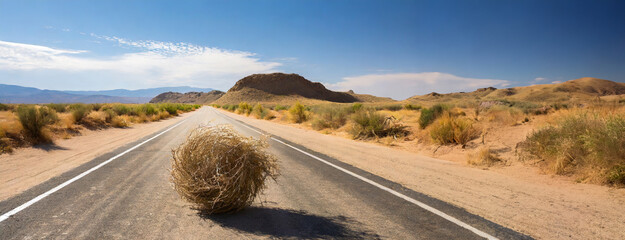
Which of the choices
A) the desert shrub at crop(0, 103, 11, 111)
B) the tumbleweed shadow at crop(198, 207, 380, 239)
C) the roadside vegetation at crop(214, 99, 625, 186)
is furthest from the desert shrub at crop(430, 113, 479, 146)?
the desert shrub at crop(0, 103, 11, 111)

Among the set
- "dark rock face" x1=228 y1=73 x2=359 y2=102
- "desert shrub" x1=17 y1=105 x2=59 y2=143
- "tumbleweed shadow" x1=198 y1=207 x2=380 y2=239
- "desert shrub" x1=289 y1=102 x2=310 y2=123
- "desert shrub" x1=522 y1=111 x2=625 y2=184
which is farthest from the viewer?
"dark rock face" x1=228 y1=73 x2=359 y2=102

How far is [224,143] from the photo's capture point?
4.30m

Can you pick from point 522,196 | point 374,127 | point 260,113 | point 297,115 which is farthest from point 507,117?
point 260,113

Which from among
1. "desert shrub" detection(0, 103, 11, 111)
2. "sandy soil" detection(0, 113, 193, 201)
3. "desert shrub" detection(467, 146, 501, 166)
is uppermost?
"desert shrub" detection(467, 146, 501, 166)

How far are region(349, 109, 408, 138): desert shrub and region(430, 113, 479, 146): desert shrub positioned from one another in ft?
9.70

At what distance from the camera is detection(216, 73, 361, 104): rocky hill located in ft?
415

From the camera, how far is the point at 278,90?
131750 mm

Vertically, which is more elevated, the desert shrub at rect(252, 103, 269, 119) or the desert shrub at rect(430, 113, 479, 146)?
the desert shrub at rect(430, 113, 479, 146)

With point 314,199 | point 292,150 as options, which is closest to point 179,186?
point 314,199

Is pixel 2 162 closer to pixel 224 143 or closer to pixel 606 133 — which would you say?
pixel 224 143

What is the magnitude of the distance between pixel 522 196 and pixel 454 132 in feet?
20.3

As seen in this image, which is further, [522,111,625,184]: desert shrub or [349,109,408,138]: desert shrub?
[349,109,408,138]: desert shrub

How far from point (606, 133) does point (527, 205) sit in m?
2.93

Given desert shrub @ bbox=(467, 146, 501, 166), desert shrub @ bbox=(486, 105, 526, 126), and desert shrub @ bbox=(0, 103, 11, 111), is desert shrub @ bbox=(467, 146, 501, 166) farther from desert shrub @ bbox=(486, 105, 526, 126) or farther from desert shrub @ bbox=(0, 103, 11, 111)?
desert shrub @ bbox=(0, 103, 11, 111)
